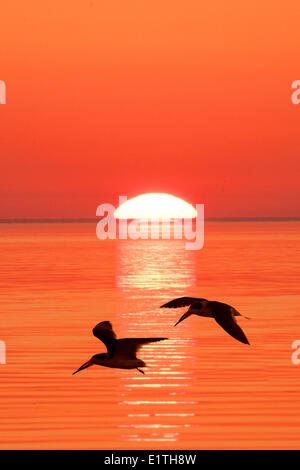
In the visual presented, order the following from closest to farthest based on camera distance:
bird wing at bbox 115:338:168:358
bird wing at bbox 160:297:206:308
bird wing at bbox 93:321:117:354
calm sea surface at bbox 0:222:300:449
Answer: calm sea surface at bbox 0:222:300:449, bird wing at bbox 115:338:168:358, bird wing at bbox 93:321:117:354, bird wing at bbox 160:297:206:308

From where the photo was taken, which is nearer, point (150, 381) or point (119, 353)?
point (119, 353)

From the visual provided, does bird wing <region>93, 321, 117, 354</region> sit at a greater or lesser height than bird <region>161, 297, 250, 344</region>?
Result: lesser

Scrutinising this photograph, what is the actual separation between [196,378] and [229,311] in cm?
170

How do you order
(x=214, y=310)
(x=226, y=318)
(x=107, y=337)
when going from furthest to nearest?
(x=214, y=310)
(x=226, y=318)
(x=107, y=337)

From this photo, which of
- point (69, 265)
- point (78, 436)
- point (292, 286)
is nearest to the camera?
point (78, 436)

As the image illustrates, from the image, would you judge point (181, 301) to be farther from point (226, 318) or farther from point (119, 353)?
point (119, 353)

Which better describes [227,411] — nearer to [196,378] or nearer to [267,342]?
[196,378]

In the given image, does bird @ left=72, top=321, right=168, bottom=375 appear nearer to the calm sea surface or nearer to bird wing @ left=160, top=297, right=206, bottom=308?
the calm sea surface

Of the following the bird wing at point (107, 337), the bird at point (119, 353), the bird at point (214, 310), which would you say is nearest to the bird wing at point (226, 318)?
the bird at point (214, 310)

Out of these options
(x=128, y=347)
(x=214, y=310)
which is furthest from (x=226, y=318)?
(x=128, y=347)

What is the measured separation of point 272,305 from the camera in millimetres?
32250

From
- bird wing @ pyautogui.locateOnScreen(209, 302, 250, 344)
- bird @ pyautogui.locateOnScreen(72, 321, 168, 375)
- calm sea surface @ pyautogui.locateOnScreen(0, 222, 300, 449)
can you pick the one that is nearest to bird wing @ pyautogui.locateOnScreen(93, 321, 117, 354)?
Answer: bird @ pyautogui.locateOnScreen(72, 321, 168, 375)

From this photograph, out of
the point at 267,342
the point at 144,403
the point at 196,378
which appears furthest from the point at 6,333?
the point at 144,403

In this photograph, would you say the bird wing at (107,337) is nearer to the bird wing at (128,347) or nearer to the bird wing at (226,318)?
the bird wing at (128,347)
